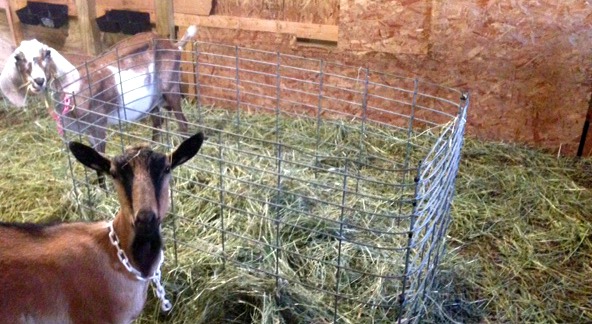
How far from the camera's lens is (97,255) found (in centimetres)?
266

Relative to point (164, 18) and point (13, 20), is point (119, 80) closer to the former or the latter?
point (164, 18)

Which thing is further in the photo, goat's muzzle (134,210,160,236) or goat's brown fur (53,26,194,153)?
goat's brown fur (53,26,194,153)

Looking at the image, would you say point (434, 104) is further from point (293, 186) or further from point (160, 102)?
point (160, 102)

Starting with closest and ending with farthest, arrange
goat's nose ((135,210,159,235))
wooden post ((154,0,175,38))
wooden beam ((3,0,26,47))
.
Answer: goat's nose ((135,210,159,235))
wooden post ((154,0,175,38))
wooden beam ((3,0,26,47))

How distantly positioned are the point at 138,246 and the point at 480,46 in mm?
3662

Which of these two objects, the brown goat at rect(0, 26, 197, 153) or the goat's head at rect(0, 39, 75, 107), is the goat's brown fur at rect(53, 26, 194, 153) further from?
the goat's head at rect(0, 39, 75, 107)

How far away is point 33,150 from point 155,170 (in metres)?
3.25

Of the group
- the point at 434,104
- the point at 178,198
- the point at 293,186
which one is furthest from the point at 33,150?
the point at 434,104

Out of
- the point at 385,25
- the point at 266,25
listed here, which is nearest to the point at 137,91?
the point at 266,25

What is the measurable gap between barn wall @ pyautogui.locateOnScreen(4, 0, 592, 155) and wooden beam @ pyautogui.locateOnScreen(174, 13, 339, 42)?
0.01 metres

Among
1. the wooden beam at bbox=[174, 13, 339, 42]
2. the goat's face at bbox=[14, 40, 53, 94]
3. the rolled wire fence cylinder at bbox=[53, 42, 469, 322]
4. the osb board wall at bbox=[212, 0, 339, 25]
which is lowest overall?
the rolled wire fence cylinder at bbox=[53, 42, 469, 322]

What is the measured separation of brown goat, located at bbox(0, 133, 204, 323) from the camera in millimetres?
2441

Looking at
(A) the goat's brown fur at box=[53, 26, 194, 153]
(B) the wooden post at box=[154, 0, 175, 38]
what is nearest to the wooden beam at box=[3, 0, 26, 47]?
(B) the wooden post at box=[154, 0, 175, 38]

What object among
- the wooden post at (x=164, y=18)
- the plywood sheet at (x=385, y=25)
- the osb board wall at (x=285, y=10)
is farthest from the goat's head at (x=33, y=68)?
the plywood sheet at (x=385, y=25)
